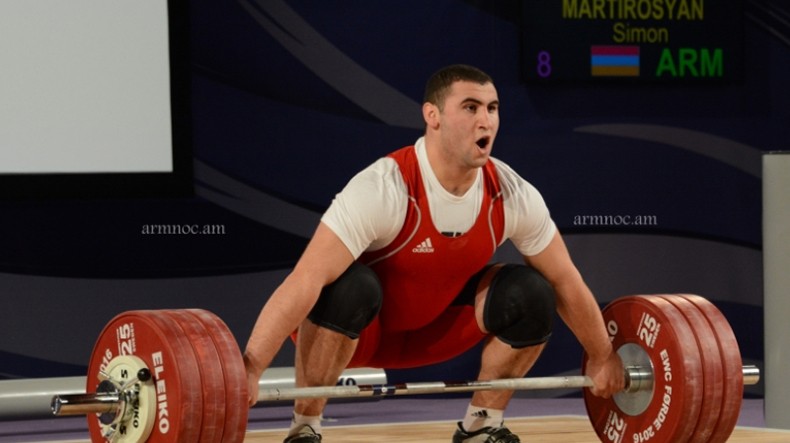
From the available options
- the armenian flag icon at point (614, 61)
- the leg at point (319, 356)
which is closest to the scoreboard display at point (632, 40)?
the armenian flag icon at point (614, 61)

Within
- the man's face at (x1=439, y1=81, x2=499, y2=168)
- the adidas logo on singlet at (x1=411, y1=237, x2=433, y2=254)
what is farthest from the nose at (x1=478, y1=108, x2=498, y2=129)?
the adidas logo on singlet at (x1=411, y1=237, x2=433, y2=254)

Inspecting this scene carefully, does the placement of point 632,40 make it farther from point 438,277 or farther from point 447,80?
point 438,277

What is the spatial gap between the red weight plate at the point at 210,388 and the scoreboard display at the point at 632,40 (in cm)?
272

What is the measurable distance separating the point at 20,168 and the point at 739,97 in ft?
9.46

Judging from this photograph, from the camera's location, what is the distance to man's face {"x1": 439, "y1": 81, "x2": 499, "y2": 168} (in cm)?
308

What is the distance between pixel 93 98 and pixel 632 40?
2.14 metres

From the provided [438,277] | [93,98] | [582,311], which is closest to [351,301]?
[438,277]

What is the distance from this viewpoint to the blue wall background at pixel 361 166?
16.1 feet

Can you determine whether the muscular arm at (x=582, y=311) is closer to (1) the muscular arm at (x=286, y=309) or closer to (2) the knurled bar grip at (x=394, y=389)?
(2) the knurled bar grip at (x=394, y=389)

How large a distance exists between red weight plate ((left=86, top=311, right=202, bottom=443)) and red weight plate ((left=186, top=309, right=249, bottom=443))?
0.21 feet

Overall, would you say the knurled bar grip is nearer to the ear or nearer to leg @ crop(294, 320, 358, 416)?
leg @ crop(294, 320, 358, 416)

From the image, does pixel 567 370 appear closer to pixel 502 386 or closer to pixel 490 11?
pixel 490 11

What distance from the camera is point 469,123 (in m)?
3.09

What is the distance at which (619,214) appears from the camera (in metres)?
5.36
